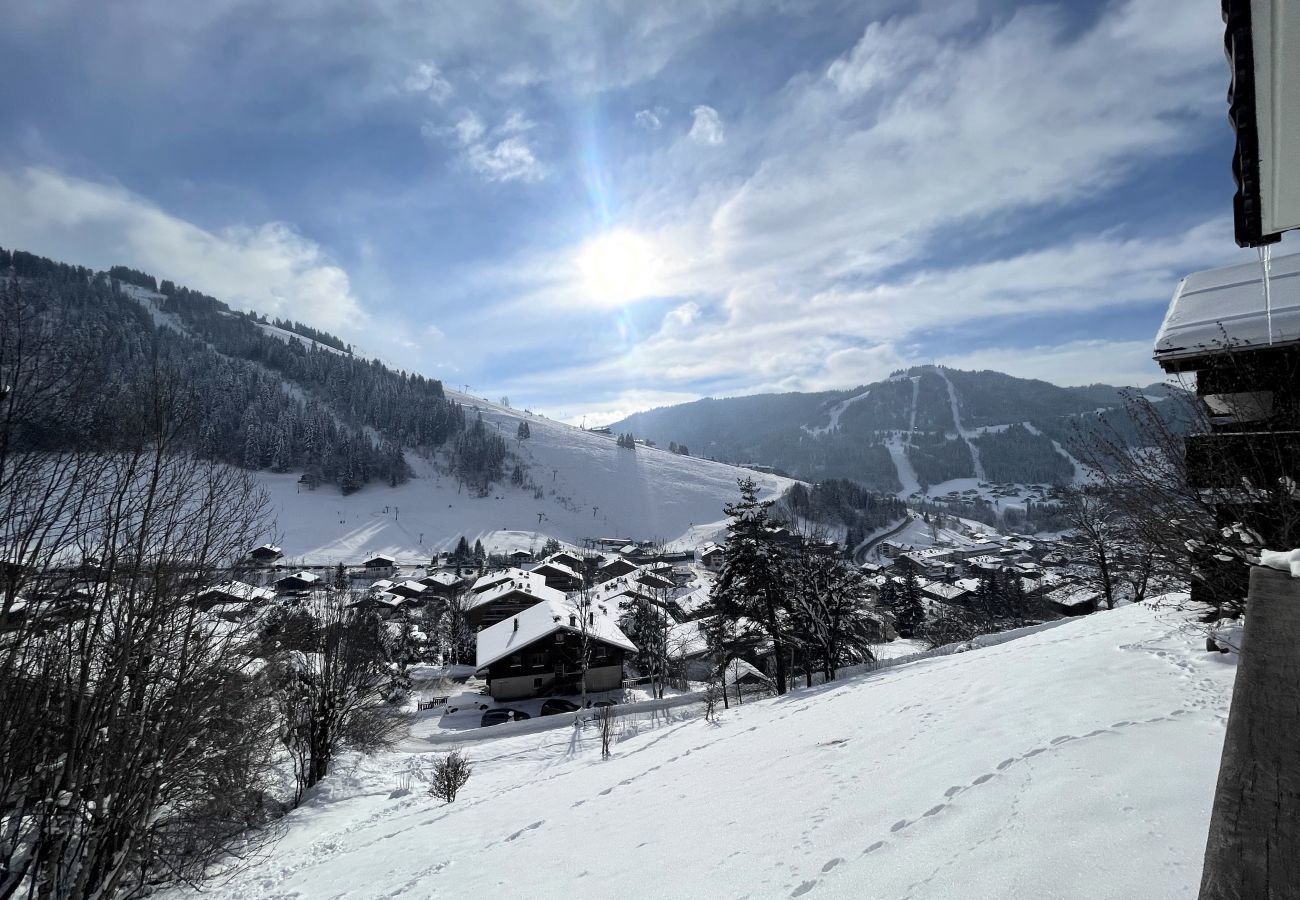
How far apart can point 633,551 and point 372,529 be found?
55398 mm

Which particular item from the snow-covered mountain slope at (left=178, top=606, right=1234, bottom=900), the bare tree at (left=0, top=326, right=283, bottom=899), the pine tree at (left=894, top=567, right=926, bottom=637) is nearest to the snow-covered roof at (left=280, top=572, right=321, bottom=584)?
the pine tree at (left=894, top=567, right=926, bottom=637)

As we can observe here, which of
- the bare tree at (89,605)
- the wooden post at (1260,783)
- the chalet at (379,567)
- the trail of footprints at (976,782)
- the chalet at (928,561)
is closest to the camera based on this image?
the wooden post at (1260,783)

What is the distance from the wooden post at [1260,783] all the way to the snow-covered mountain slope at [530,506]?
114m

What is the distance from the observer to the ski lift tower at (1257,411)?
1.02 meters

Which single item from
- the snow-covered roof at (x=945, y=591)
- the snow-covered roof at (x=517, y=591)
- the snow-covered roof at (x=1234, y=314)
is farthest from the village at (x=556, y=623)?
the snow-covered roof at (x=1234, y=314)

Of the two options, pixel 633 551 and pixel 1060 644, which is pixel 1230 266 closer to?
pixel 1060 644

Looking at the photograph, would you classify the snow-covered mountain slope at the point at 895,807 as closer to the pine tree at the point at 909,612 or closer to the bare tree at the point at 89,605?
the bare tree at the point at 89,605

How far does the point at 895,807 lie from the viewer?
4.12m

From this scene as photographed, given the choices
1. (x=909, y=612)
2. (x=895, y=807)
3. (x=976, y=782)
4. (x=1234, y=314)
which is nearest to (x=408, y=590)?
(x=909, y=612)

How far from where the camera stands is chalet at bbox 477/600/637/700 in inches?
1345

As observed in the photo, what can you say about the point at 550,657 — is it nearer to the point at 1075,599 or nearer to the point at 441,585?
the point at 1075,599

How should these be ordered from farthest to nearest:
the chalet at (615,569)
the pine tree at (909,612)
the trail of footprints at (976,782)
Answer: the chalet at (615,569) → the pine tree at (909,612) → the trail of footprints at (976,782)

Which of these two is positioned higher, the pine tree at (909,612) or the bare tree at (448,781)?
the bare tree at (448,781)

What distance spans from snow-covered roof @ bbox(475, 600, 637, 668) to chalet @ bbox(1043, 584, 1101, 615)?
1285 inches
